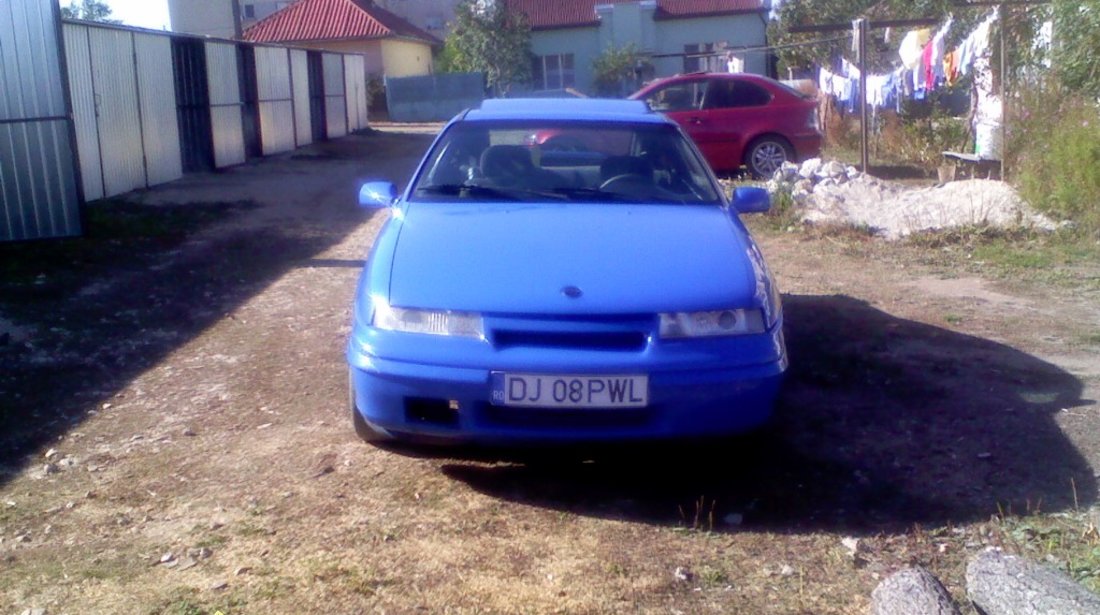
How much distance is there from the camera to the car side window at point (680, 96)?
15.6 metres

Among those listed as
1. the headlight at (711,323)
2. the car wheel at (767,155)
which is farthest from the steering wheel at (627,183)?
the car wheel at (767,155)

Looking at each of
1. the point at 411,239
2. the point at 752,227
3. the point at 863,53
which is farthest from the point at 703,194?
the point at 863,53

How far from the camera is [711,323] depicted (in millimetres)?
4188

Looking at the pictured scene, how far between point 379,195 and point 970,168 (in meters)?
11.0

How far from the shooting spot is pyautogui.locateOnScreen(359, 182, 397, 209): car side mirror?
227 inches

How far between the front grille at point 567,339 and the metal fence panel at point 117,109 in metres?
11.6

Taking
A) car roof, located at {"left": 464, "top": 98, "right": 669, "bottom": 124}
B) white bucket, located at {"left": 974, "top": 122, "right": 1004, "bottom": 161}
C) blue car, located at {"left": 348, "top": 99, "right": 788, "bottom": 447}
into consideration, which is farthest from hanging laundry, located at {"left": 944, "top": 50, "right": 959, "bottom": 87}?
blue car, located at {"left": 348, "top": 99, "right": 788, "bottom": 447}

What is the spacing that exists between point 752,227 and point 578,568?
7.74m

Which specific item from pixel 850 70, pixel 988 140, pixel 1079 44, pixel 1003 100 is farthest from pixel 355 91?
pixel 1079 44

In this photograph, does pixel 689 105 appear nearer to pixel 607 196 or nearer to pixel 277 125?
pixel 607 196

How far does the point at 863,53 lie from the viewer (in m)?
14.1

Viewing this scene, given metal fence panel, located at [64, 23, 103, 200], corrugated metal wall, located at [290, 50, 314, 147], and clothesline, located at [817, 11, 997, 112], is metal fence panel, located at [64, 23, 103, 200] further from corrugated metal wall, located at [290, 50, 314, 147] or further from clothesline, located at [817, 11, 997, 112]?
clothesline, located at [817, 11, 997, 112]

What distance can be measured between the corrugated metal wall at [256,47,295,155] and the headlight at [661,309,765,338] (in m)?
19.2

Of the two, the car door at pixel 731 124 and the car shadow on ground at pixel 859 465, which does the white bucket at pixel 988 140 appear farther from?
the car shadow on ground at pixel 859 465
